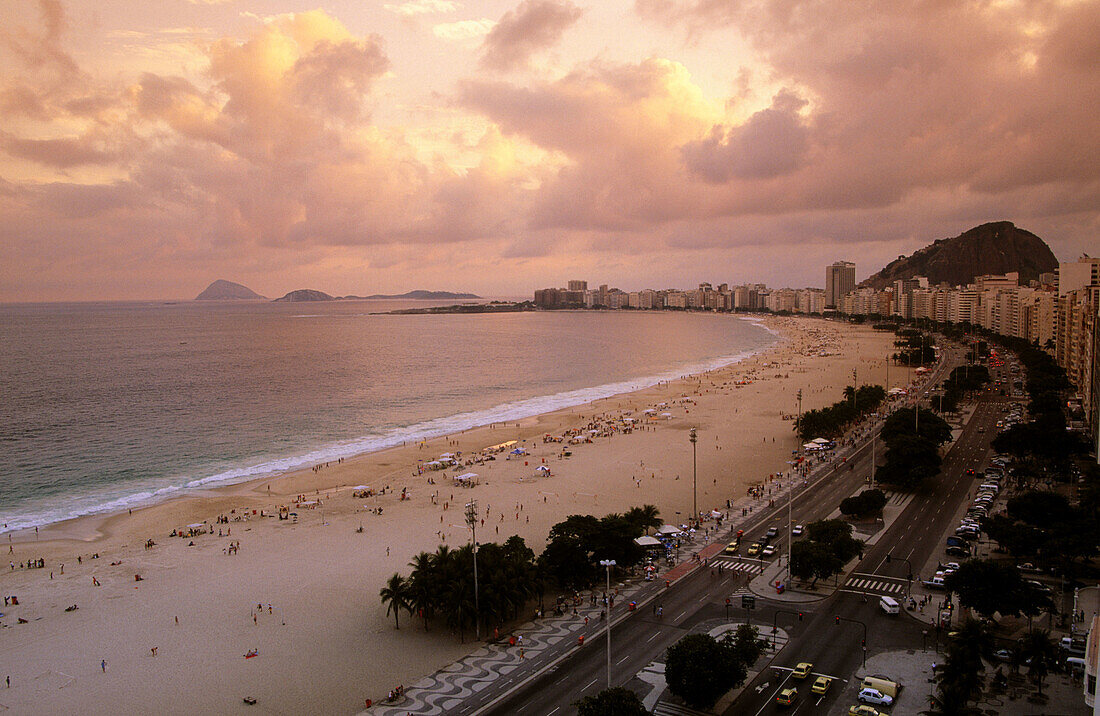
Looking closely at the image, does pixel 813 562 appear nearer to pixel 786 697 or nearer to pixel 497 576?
pixel 786 697

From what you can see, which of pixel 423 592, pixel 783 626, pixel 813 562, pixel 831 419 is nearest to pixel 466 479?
pixel 423 592

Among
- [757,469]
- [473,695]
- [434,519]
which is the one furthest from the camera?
[757,469]

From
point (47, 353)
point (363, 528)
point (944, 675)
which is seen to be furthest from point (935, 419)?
point (47, 353)

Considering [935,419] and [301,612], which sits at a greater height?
[935,419]

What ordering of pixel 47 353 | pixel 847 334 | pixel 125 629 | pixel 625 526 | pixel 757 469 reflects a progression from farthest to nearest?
pixel 847 334
pixel 47 353
pixel 757 469
pixel 625 526
pixel 125 629

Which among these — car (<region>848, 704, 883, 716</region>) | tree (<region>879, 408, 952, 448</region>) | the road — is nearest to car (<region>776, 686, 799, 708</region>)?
the road

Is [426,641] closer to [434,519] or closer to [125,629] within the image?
[125,629]
